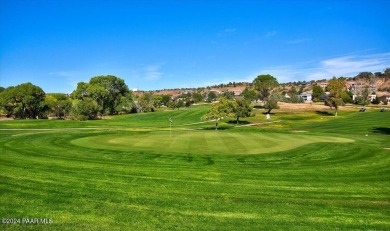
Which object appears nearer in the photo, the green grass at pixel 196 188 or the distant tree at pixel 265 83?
the green grass at pixel 196 188

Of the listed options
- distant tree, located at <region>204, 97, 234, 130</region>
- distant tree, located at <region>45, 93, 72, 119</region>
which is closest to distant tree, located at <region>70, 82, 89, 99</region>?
distant tree, located at <region>45, 93, 72, 119</region>

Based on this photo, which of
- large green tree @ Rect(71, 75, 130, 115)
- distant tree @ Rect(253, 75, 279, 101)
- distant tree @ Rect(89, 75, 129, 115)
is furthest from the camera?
distant tree @ Rect(89, 75, 129, 115)

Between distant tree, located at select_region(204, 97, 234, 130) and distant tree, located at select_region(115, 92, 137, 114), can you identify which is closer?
distant tree, located at select_region(204, 97, 234, 130)

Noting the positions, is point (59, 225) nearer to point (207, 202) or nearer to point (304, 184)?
point (207, 202)

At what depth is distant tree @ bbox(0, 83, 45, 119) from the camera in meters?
102

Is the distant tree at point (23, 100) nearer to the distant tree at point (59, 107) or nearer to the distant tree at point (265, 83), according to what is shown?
the distant tree at point (59, 107)

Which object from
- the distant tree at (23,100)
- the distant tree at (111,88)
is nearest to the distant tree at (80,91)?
the distant tree at (111,88)

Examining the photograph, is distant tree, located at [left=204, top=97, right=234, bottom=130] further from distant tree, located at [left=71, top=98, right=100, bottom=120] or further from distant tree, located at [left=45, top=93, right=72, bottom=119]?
distant tree, located at [left=45, top=93, right=72, bottom=119]

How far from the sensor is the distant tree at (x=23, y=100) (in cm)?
10231

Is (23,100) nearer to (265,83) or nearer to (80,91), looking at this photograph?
(80,91)

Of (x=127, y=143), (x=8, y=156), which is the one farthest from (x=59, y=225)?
(x=127, y=143)

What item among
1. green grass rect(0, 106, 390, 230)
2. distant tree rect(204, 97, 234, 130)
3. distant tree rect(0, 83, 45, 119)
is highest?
distant tree rect(0, 83, 45, 119)

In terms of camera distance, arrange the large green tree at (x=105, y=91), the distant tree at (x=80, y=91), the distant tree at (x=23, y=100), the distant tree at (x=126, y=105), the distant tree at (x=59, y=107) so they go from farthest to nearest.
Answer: the distant tree at (x=126, y=105), the distant tree at (x=80, y=91), the large green tree at (x=105, y=91), the distant tree at (x=59, y=107), the distant tree at (x=23, y=100)

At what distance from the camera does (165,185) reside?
51.3 feet
